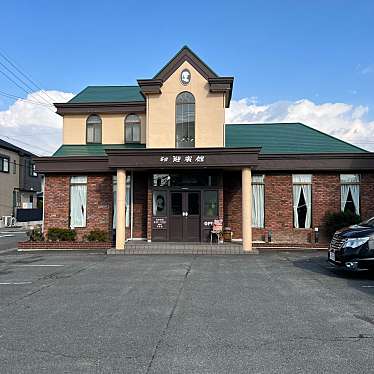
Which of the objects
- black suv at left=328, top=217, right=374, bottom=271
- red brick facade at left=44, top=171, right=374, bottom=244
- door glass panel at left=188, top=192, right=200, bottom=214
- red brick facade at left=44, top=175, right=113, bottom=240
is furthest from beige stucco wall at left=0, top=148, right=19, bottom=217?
black suv at left=328, top=217, right=374, bottom=271

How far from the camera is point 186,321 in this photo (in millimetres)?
6094

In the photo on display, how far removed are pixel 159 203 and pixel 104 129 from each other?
5.86 meters

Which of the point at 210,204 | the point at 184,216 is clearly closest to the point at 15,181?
the point at 184,216

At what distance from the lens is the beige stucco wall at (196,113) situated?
17.2 meters

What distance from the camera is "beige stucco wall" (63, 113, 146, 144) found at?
2056 centimetres

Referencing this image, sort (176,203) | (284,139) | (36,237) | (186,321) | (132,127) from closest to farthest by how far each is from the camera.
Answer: (186,321) → (176,203) → (36,237) → (284,139) → (132,127)

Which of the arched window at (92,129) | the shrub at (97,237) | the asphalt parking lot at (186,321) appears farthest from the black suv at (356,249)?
the arched window at (92,129)

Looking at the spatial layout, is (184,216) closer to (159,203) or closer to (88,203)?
(159,203)

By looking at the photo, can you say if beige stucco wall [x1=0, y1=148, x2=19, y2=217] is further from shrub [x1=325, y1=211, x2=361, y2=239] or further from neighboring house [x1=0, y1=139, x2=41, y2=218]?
shrub [x1=325, y1=211, x2=361, y2=239]

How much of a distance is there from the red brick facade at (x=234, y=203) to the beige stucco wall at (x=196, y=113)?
5.81 feet

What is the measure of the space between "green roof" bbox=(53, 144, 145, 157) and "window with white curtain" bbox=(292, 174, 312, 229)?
741 centimetres

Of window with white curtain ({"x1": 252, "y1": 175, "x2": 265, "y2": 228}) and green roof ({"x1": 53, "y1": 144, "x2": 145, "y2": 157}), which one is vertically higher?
green roof ({"x1": 53, "y1": 144, "x2": 145, "y2": 157})

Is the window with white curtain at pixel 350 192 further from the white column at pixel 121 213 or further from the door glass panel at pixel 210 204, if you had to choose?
the white column at pixel 121 213

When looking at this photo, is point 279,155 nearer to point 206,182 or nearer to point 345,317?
point 206,182
